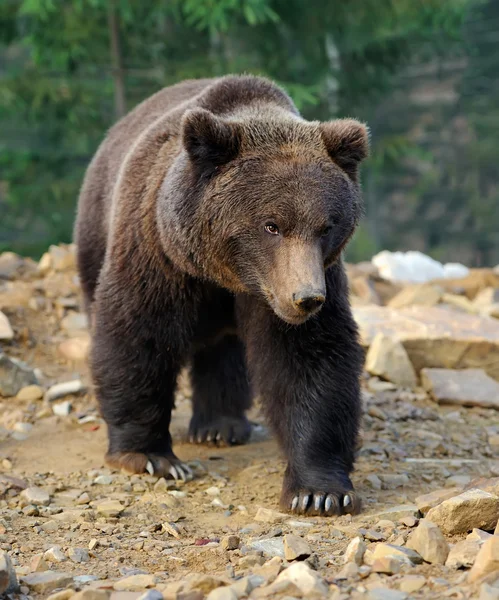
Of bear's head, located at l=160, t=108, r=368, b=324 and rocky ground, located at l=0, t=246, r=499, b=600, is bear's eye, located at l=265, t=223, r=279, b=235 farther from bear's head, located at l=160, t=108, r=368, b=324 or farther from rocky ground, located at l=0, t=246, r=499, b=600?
rocky ground, located at l=0, t=246, r=499, b=600

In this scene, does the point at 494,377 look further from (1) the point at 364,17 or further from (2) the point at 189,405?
(1) the point at 364,17

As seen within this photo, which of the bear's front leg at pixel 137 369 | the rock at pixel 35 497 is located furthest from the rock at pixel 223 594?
the bear's front leg at pixel 137 369

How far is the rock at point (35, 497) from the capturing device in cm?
480

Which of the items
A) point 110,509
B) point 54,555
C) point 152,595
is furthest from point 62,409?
point 152,595

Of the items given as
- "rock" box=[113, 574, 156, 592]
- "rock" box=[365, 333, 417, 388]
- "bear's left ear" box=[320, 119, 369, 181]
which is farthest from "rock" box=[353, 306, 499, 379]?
"rock" box=[113, 574, 156, 592]

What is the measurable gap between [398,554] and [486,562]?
15.9 inches

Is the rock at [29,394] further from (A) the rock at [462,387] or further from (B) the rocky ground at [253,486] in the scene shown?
(A) the rock at [462,387]

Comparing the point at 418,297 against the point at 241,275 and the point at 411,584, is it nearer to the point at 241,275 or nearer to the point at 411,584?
the point at 241,275

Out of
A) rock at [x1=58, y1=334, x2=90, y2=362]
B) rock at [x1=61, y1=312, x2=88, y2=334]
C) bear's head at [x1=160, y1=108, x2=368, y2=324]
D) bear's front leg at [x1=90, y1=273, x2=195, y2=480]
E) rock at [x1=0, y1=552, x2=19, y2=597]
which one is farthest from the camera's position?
rock at [x1=61, y1=312, x2=88, y2=334]

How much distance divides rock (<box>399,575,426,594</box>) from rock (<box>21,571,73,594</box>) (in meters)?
1.12

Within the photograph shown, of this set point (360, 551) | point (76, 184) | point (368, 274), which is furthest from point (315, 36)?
point (360, 551)

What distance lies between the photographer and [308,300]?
13.2ft

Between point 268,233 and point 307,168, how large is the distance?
1.15 feet

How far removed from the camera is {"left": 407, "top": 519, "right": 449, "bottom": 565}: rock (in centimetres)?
339
